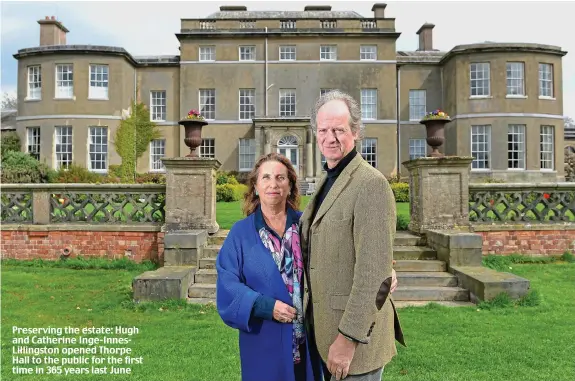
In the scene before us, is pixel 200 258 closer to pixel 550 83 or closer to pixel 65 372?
pixel 65 372

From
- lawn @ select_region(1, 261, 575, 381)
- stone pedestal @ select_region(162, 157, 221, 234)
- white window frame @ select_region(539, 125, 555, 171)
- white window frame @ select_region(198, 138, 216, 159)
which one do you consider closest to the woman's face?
lawn @ select_region(1, 261, 575, 381)

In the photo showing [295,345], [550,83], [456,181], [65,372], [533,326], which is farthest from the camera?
[550,83]

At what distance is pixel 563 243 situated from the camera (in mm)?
8430

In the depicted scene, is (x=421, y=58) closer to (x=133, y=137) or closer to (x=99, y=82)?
(x=133, y=137)

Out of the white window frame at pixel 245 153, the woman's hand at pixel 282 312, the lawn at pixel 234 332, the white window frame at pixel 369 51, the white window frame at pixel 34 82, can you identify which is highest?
the white window frame at pixel 369 51

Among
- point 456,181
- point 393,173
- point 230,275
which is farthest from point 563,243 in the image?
point 393,173

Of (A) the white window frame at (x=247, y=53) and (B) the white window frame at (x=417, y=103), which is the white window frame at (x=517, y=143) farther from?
(A) the white window frame at (x=247, y=53)

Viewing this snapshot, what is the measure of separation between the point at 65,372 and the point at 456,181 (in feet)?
21.4

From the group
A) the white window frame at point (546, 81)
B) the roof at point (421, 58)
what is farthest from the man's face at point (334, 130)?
the white window frame at point (546, 81)

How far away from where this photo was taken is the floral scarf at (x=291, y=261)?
243 cm

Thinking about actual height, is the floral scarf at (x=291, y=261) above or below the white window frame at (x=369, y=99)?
below

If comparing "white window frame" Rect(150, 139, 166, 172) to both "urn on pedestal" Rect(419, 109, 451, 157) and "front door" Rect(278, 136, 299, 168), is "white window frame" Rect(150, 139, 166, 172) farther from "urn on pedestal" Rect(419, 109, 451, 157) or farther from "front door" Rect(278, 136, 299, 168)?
"urn on pedestal" Rect(419, 109, 451, 157)

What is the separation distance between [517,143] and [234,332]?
2497 cm

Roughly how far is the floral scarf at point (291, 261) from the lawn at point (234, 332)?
170 centimetres
